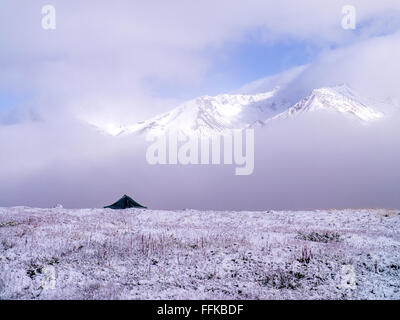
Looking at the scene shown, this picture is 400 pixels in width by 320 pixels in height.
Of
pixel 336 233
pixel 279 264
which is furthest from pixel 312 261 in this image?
pixel 336 233

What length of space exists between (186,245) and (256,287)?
19.9ft

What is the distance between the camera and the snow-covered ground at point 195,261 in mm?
13992

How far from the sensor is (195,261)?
17125mm

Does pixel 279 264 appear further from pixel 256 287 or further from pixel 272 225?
pixel 272 225

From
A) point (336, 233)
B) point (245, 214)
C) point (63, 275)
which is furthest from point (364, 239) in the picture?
point (63, 275)

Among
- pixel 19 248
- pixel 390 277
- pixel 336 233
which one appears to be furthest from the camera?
pixel 336 233

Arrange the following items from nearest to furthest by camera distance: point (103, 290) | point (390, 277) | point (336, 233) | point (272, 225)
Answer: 1. point (103, 290)
2. point (390, 277)
3. point (336, 233)
4. point (272, 225)

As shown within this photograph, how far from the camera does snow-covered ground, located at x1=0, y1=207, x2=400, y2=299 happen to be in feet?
45.9

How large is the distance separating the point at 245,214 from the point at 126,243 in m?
15.8
